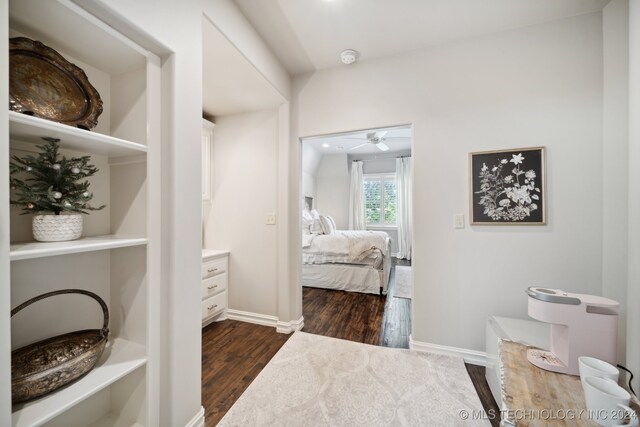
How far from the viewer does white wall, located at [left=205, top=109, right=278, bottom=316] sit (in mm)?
2730

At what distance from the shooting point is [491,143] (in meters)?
2.01

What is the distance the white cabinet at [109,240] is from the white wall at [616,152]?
2885mm

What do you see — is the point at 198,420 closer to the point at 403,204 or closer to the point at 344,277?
the point at 344,277

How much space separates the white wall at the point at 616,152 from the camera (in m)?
1.63

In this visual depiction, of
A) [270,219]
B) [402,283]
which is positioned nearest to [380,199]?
[402,283]

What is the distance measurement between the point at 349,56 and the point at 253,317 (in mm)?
2898

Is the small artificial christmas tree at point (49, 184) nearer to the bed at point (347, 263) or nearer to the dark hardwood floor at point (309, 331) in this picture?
the dark hardwood floor at point (309, 331)

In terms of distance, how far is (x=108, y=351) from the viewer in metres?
A: 1.21

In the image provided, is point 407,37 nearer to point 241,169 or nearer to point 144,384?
point 241,169

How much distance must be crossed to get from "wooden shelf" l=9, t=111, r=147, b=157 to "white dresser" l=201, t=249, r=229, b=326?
4.96ft

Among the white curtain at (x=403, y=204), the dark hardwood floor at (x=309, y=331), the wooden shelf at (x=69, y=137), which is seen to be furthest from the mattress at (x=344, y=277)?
the wooden shelf at (x=69, y=137)

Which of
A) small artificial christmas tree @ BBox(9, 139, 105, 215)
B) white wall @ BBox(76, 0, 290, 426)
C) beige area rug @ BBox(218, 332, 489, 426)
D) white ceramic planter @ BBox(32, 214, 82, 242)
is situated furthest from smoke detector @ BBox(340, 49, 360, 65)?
beige area rug @ BBox(218, 332, 489, 426)

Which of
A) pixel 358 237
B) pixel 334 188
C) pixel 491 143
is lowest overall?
pixel 358 237

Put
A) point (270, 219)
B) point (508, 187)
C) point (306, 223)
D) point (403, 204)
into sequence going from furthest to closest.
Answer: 1. point (403, 204)
2. point (306, 223)
3. point (270, 219)
4. point (508, 187)
